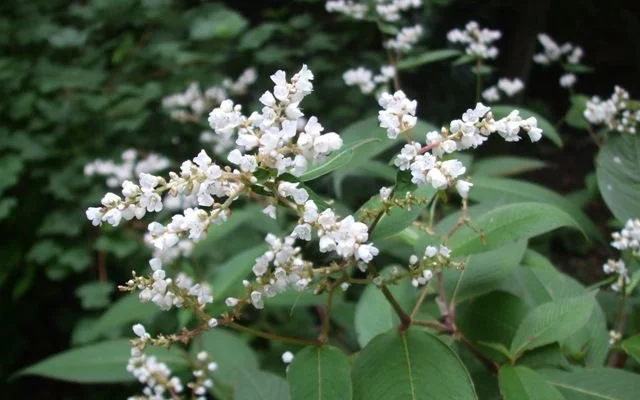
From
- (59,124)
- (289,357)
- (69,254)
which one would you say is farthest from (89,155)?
(289,357)

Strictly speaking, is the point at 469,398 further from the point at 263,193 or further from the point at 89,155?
the point at 89,155

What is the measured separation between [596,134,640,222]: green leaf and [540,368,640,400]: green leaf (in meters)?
0.40

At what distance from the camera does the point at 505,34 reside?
345 centimetres

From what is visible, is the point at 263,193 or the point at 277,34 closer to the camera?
the point at 263,193

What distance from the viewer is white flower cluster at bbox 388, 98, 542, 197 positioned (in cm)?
66

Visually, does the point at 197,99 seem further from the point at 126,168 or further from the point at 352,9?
the point at 352,9

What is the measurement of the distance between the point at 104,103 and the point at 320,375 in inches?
80.9

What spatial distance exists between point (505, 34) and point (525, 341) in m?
2.86

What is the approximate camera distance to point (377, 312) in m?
1.03

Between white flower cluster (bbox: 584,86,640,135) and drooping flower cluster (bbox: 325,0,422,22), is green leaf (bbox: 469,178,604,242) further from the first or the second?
drooping flower cluster (bbox: 325,0,422,22)

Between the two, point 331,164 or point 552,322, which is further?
point 552,322

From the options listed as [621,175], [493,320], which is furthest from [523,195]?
[493,320]

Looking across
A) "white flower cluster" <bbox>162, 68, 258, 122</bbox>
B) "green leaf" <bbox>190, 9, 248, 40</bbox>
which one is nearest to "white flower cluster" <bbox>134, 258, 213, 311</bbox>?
"white flower cluster" <bbox>162, 68, 258, 122</bbox>

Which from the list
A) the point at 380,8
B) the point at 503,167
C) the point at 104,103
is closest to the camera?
the point at 380,8
